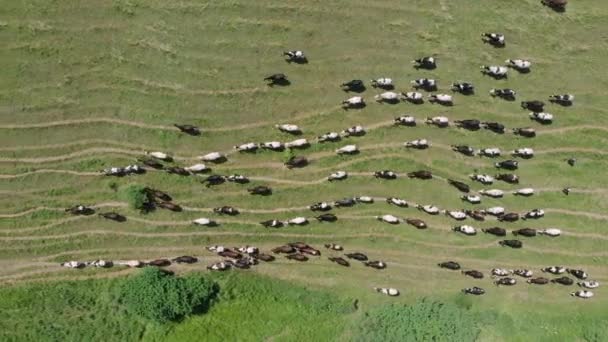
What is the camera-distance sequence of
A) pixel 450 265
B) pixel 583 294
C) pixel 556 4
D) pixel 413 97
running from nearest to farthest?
pixel 556 4 → pixel 413 97 → pixel 450 265 → pixel 583 294

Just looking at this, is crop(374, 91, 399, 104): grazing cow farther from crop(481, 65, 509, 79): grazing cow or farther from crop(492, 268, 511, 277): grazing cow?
crop(492, 268, 511, 277): grazing cow

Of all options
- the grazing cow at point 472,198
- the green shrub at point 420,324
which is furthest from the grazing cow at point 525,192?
the green shrub at point 420,324

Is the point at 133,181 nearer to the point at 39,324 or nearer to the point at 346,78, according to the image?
the point at 39,324

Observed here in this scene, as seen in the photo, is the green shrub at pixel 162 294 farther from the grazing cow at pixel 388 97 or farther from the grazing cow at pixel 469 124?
the grazing cow at pixel 469 124

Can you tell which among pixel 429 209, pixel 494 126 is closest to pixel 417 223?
pixel 429 209

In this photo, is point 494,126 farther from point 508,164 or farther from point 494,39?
point 494,39
